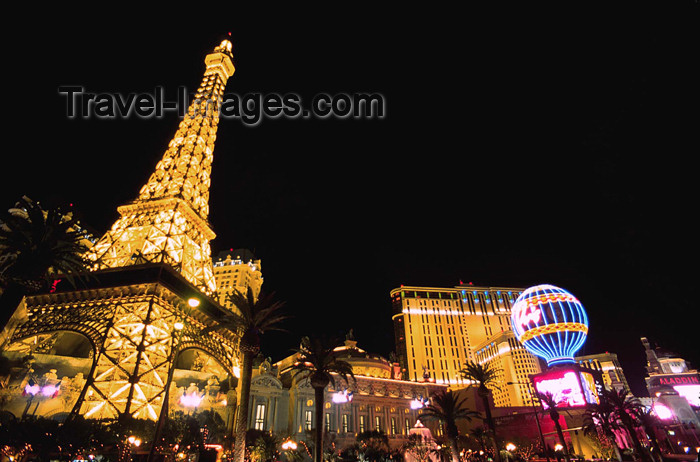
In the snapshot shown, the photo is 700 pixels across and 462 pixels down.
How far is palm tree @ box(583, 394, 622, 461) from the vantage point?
41322mm

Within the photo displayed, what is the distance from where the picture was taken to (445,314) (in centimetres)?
13125

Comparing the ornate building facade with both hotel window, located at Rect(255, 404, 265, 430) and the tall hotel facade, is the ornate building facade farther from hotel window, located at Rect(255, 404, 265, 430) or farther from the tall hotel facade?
the tall hotel facade

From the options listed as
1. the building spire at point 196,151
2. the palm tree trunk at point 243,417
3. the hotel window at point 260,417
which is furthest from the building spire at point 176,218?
the hotel window at point 260,417

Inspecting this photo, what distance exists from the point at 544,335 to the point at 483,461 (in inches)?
890

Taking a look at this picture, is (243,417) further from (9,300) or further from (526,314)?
(526,314)

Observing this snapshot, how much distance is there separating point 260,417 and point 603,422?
43.3 m

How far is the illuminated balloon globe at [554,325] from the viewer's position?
5156 centimetres

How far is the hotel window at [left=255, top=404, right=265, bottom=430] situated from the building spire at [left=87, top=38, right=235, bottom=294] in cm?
2105

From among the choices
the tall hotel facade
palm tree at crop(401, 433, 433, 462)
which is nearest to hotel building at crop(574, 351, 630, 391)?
the tall hotel facade

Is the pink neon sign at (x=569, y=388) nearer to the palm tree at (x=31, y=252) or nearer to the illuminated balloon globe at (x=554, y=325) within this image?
the illuminated balloon globe at (x=554, y=325)

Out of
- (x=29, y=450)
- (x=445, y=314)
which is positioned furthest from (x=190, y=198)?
(x=445, y=314)

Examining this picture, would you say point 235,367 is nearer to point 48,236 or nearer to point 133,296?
point 133,296

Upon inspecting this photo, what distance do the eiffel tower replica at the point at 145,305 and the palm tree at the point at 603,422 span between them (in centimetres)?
4239

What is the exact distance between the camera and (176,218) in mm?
38938
